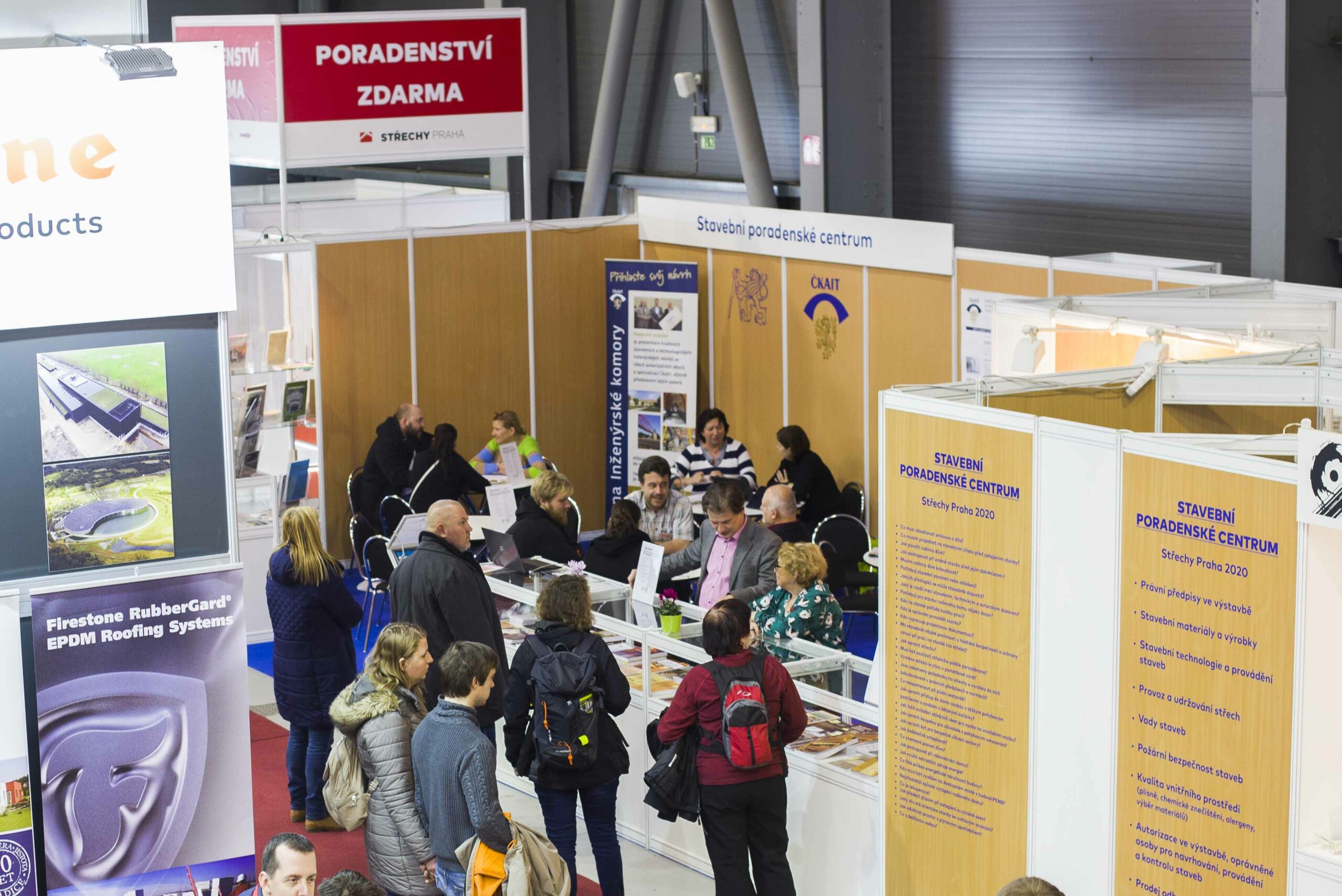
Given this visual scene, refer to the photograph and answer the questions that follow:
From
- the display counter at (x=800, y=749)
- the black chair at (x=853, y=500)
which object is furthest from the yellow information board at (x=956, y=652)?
the black chair at (x=853, y=500)

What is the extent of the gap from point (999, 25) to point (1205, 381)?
7002 mm

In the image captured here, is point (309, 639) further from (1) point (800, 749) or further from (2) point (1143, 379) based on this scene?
(2) point (1143, 379)

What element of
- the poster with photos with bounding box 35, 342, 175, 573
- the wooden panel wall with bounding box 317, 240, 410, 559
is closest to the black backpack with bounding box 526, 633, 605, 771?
the poster with photos with bounding box 35, 342, 175, 573

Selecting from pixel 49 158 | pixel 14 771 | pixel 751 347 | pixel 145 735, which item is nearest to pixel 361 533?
pixel 751 347

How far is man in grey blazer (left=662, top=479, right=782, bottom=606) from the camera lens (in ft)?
21.6

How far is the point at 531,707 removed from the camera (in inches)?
211

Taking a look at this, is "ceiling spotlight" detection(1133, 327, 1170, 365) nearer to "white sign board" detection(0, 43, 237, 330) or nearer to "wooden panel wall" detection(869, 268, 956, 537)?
"white sign board" detection(0, 43, 237, 330)

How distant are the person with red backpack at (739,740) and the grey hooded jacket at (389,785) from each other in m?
0.81

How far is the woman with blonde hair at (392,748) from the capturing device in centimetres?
492


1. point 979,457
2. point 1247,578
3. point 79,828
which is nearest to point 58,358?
point 79,828

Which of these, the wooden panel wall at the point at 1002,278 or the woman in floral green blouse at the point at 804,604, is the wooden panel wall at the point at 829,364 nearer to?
the wooden panel wall at the point at 1002,278

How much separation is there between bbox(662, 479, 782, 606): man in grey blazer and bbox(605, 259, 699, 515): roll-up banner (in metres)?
4.65

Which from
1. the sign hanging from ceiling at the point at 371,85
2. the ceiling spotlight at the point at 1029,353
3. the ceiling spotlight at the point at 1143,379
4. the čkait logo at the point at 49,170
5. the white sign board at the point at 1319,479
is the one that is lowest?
the white sign board at the point at 1319,479

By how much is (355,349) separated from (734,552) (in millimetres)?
4955
